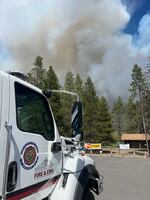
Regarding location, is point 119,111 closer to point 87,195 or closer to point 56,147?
point 87,195

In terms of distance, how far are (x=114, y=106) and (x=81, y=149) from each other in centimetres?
10891

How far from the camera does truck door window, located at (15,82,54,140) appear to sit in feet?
11.5

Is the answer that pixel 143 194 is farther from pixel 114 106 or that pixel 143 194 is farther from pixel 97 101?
pixel 114 106

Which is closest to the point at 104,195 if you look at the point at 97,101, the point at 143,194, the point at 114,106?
the point at 143,194

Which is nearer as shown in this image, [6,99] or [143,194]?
[6,99]

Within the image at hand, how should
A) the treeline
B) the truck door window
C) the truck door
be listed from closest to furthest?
the truck door < the truck door window < the treeline

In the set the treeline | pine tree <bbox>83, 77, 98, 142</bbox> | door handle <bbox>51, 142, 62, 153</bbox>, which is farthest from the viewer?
pine tree <bbox>83, 77, 98, 142</bbox>

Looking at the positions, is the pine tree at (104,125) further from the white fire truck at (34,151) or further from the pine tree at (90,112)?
the white fire truck at (34,151)

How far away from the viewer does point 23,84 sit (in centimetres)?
368

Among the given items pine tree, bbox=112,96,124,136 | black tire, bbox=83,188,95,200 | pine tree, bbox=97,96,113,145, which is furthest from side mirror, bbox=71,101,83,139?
pine tree, bbox=112,96,124,136

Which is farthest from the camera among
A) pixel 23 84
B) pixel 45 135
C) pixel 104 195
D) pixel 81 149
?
pixel 104 195

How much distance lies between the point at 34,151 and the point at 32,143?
0.29 ft

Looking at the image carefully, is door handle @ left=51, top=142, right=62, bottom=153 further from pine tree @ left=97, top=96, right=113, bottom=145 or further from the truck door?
pine tree @ left=97, top=96, right=113, bottom=145

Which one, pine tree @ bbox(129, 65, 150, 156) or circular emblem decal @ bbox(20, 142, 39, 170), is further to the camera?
pine tree @ bbox(129, 65, 150, 156)
